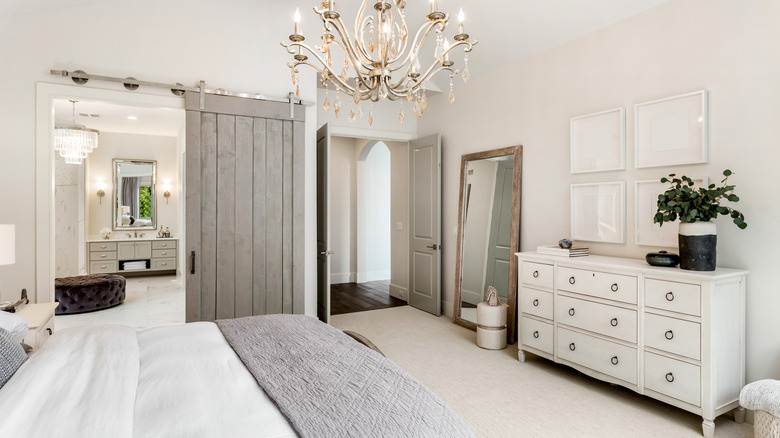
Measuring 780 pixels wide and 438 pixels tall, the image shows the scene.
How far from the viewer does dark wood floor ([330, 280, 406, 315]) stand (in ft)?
18.1

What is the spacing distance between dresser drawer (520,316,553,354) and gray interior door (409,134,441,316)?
1.72 m

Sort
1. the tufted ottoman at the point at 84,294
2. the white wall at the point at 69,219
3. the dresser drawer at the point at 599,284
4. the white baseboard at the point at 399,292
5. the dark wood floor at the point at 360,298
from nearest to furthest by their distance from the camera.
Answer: the dresser drawer at the point at 599,284 < the tufted ottoman at the point at 84,294 < the dark wood floor at the point at 360,298 < the white baseboard at the point at 399,292 < the white wall at the point at 69,219

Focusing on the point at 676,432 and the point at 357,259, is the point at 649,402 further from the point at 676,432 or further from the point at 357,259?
the point at 357,259

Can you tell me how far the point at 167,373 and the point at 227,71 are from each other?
295 centimetres

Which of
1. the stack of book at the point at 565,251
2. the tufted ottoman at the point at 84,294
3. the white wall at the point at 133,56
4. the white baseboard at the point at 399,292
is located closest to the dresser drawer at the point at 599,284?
the stack of book at the point at 565,251

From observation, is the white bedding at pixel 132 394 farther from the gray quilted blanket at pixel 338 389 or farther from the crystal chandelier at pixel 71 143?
the crystal chandelier at pixel 71 143

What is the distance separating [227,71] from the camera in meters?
3.70

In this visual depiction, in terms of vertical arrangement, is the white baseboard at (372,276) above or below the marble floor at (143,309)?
above

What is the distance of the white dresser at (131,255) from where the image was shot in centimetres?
719

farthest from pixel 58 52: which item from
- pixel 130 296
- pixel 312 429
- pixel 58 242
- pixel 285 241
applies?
pixel 58 242

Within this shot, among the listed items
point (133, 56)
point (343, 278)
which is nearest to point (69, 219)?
point (343, 278)

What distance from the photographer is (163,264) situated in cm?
768

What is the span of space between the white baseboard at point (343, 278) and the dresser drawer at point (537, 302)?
14.4 feet

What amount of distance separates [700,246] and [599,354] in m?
0.97
